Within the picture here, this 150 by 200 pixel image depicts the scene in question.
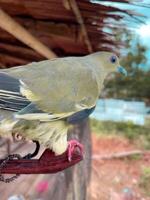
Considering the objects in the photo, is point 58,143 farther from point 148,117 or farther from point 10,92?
point 148,117

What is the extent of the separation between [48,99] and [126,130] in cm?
810

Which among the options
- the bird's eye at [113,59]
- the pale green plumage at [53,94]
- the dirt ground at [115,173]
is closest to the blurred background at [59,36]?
the dirt ground at [115,173]

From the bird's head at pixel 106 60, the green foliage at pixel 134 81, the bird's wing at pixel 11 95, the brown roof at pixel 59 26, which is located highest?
the green foliage at pixel 134 81

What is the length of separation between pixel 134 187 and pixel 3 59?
13.0ft

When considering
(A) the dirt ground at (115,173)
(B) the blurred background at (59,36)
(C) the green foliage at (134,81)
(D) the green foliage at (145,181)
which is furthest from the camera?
(C) the green foliage at (134,81)

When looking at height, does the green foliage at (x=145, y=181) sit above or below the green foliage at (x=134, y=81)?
below

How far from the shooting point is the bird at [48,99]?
0.89 meters

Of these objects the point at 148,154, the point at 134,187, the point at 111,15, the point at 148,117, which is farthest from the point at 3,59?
the point at 148,117

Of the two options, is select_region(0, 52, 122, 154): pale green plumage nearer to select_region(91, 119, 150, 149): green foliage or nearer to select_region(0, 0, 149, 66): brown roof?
select_region(0, 0, 149, 66): brown roof

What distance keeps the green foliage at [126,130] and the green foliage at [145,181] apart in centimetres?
140

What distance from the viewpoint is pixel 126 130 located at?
901cm

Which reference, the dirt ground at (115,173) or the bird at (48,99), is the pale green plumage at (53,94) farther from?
the dirt ground at (115,173)

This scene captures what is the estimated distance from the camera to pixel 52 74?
1003mm

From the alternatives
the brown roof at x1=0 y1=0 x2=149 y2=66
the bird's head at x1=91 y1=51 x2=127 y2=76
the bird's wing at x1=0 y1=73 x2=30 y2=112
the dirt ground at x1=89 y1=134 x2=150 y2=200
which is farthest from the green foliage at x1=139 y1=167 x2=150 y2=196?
the bird's wing at x1=0 y1=73 x2=30 y2=112
